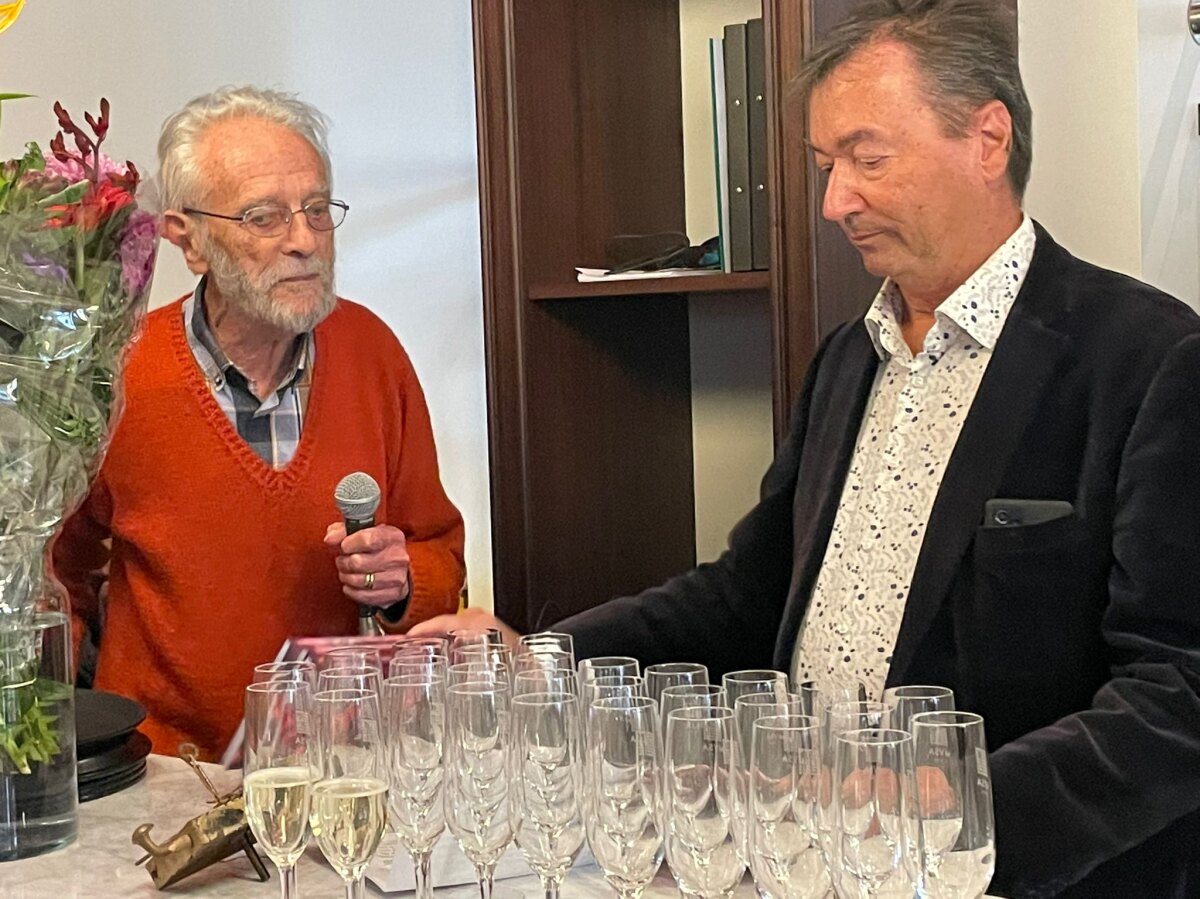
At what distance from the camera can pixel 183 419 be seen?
7.82 ft

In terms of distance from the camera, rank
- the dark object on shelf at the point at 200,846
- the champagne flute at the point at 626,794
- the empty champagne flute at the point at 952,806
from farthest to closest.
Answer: the dark object on shelf at the point at 200,846
the champagne flute at the point at 626,794
the empty champagne flute at the point at 952,806

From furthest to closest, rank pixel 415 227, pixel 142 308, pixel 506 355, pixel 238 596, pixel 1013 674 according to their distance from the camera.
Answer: pixel 415 227 < pixel 506 355 < pixel 238 596 < pixel 1013 674 < pixel 142 308

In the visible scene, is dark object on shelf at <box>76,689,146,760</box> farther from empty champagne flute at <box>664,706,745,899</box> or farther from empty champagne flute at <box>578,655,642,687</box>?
empty champagne flute at <box>664,706,745,899</box>

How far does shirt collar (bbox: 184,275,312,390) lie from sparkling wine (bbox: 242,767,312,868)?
130 centimetres

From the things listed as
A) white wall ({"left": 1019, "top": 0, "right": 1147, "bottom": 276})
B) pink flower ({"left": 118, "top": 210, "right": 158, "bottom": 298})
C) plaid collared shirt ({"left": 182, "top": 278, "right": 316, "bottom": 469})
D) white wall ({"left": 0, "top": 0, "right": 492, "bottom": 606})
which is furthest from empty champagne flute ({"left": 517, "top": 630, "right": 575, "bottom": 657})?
white wall ({"left": 0, "top": 0, "right": 492, "bottom": 606})

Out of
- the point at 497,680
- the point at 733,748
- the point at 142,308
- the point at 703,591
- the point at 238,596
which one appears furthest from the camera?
the point at 238,596

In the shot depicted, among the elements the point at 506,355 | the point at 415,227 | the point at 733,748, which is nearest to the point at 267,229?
the point at 506,355

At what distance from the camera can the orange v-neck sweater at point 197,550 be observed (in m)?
2.36

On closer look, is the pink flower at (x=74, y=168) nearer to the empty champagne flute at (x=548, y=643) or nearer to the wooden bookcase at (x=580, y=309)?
the empty champagne flute at (x=548, y=643)

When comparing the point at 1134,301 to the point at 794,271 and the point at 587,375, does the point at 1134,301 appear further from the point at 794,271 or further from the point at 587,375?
the point at 587,375


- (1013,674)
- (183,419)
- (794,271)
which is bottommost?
(1013,674)

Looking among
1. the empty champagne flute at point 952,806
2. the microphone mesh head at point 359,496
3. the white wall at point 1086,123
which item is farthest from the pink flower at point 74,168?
the white wall at point 1086,123

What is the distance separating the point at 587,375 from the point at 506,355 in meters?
0.18

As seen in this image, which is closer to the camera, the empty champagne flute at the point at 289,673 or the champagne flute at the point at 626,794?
the champagne flute at the point at 626,794
